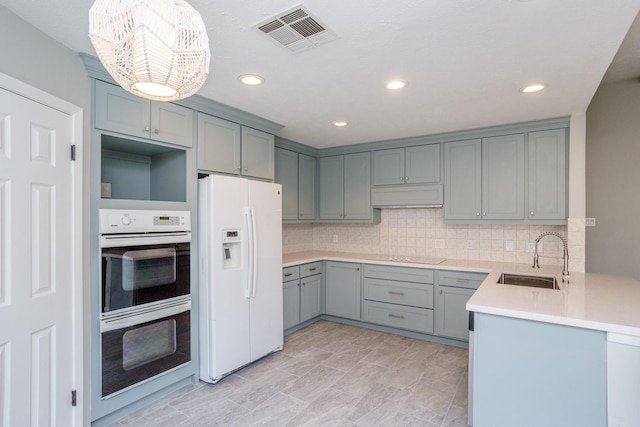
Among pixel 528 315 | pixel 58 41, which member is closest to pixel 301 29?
pixel 58 41

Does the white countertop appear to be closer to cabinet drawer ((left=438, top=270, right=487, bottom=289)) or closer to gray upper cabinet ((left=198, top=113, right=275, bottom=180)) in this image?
cabinet drawer ((left=438, top=270, right=487, bottom=289))

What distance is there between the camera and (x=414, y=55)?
6.50 feet

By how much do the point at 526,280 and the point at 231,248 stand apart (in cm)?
266

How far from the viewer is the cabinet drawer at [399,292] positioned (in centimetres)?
366

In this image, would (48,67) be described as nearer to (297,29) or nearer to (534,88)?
(297,29)

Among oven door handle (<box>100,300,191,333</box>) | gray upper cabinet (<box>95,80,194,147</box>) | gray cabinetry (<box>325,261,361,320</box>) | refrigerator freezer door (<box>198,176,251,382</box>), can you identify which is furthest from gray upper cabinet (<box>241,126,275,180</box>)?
gray cabinetry (<box>325,261,361,320</box>)

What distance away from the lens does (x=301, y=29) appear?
1.71 m

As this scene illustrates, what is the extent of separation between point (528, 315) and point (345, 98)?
197 cm

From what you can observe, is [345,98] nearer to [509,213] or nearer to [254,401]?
[509,213]

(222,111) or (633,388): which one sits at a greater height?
(222,111)

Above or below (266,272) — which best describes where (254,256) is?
above

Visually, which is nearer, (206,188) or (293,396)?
(293,396)

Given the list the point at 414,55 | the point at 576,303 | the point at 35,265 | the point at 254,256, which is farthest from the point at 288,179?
the point at 576,303

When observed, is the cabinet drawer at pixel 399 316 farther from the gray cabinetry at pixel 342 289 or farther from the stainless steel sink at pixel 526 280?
the stainless steel sink at pixel 526 280
